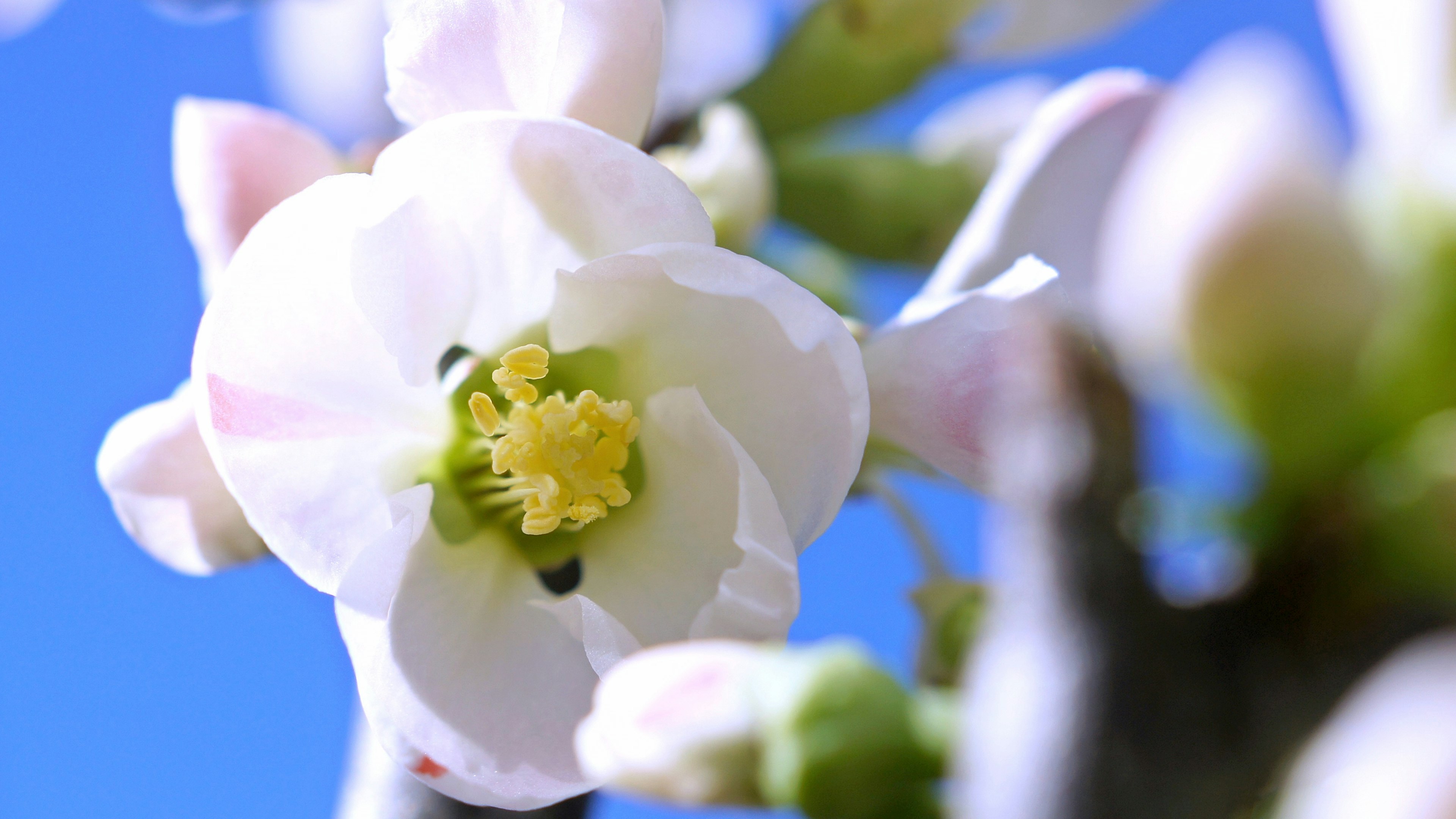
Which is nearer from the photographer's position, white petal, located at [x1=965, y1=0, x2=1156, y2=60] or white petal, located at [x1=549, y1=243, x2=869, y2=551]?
white petal, located at [x1=549, y1=243, x2=869, y2=551]

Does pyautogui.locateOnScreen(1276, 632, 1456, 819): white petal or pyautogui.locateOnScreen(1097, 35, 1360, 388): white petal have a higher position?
pyautogui.locateOnScreen(1097, 35, 1360, 388): white petal

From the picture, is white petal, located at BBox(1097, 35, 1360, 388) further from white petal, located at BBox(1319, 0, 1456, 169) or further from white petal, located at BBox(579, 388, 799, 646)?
white petal, located at BBox(579, 388, 799, 646)

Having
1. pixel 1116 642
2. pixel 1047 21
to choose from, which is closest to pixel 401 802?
pixel 1116 642

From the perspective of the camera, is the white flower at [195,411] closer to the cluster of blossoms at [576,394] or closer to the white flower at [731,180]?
the cluster of blossoms at [576,394]

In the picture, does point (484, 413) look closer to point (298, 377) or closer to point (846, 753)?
point (298, 377)

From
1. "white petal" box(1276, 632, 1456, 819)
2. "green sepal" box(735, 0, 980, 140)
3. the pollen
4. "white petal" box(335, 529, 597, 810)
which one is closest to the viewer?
"white petal" box(1276, 632, 1456, 819)

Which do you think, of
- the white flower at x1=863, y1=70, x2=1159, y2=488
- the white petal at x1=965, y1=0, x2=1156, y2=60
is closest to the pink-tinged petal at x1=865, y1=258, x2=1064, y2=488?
the white flower at x1=863, y1=70, x2=1159, y2=488

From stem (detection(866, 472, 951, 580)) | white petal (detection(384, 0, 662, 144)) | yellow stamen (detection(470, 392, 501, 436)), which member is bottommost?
stem (detection(866, 472, 951, 580))
